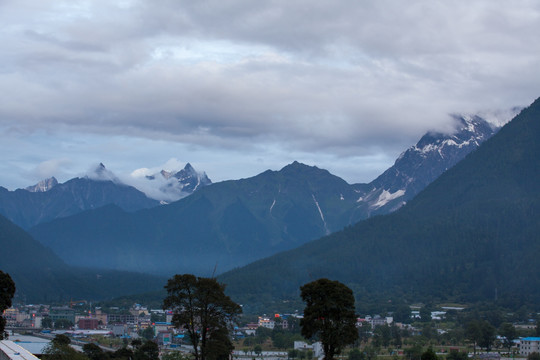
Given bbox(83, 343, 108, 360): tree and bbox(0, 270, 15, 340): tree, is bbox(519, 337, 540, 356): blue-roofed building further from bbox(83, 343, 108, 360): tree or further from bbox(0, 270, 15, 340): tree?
bbox(0, 270, 15, 340): tree

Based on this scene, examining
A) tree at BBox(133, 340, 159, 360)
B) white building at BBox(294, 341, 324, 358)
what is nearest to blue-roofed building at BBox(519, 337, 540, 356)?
white building at BBox(294, 341, 324, 358)

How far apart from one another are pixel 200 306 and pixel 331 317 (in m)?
10.4

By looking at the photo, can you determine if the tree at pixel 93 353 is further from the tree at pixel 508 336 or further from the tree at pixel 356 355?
the tree at pixel 508 336

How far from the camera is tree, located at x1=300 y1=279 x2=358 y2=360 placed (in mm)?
72812

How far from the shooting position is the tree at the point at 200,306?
75.4 metres

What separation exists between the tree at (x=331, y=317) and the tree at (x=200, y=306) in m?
7.19

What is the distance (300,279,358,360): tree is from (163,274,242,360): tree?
23.6 feet

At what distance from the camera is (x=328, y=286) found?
241ft

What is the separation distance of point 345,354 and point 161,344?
45221mm

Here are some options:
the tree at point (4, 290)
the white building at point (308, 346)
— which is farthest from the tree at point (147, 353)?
the white building at point (308, 346)

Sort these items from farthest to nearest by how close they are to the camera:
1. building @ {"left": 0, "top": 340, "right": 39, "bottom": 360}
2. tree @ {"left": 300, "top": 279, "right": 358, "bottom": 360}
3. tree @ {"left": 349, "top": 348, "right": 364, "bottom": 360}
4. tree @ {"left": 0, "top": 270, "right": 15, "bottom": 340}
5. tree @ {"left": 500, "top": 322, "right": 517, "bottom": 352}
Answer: tree @ {"left": 500, "top": 322, "right": 517, "bottom": 352} < tree @ {"left": 349, "top": 348, "right": 364, "bottom": 360} < tree @ {"left": 0, "top": 270, "right": 15, "bottom": 340} < building @ {"left": 0, "top": 340, "right": 39, "bottom": 360} < tree @ {"left": 300, "top": 279, "right": 358, "bottom": 360}

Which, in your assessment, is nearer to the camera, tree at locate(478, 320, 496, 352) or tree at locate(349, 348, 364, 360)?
tree at locate(349, 348, 364, 360)

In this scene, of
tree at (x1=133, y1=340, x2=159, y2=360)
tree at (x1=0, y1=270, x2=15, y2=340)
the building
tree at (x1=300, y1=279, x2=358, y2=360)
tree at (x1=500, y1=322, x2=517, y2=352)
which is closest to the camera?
tree at (x1=300, y1=279, x2=358, y2=360)

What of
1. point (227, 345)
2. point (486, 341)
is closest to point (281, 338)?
point (486, 341)
